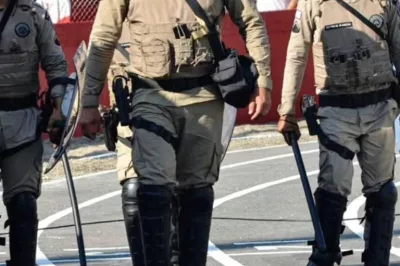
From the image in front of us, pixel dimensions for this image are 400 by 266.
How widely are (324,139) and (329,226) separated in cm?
52

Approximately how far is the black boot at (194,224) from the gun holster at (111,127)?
23.3 inches

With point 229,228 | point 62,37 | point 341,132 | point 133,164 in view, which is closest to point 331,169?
point 341,132

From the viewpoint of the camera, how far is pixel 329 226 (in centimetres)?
799

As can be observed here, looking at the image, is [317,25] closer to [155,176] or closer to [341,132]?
[341,132]

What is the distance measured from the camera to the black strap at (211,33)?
274 inches

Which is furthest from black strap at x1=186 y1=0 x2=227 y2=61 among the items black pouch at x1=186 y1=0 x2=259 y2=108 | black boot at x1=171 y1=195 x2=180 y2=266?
black boot at x1=171 y1=195 x2=180 y2=266

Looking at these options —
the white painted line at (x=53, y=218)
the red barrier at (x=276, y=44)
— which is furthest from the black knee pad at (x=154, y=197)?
the red barrier at (x=276, y=44)

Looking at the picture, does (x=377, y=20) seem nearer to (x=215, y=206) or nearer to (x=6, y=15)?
(x=6, y=15)

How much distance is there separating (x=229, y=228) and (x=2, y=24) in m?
3.97

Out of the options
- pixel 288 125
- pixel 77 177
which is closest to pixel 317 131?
pixel 288 125

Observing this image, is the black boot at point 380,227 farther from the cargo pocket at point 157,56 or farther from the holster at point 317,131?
the cargo pocket at point 157,56

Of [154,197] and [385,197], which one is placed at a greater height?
[154,197]

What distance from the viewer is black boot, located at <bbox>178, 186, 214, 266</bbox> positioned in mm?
7027

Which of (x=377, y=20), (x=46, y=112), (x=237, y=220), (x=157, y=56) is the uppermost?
(x=157, y=56)
